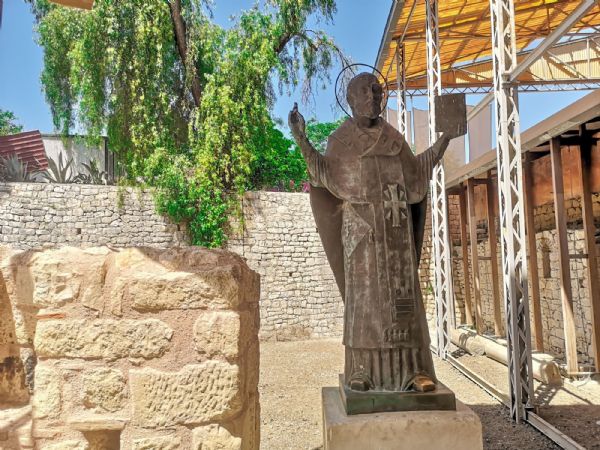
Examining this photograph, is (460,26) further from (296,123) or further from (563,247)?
(296,123)

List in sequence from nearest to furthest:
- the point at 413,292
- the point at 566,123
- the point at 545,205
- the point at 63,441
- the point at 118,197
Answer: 1. the point at 63,441
2. the point at 413,292
3. the point at 566,123
4. the point at 545,205
5. the point at 118,197

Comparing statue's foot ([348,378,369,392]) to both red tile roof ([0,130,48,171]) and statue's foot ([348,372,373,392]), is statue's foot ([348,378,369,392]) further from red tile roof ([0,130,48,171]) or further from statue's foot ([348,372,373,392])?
red tile roof ([0,130,48,171])

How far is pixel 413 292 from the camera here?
2.52 m

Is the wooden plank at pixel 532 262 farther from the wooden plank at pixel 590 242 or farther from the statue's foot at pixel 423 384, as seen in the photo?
the statue's foot at pixel 423 384

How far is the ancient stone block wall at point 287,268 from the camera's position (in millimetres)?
11156

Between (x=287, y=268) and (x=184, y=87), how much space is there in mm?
5195

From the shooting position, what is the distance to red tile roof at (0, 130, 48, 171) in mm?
15569

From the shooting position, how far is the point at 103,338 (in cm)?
182

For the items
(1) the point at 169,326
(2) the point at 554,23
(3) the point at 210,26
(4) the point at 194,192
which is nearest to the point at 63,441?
(1) the point at 169,326

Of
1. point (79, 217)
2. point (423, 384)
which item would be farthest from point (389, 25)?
point (423, 384)

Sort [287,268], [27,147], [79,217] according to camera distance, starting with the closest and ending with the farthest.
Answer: [79,217] → [287,268] → [27,147]

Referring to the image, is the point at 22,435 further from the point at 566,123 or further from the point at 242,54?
the point at 242,54

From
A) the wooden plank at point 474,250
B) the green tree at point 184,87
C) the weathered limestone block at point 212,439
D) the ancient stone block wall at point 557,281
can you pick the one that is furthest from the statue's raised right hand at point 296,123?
the green tree at point 184,87

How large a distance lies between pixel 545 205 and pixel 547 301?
166cm
